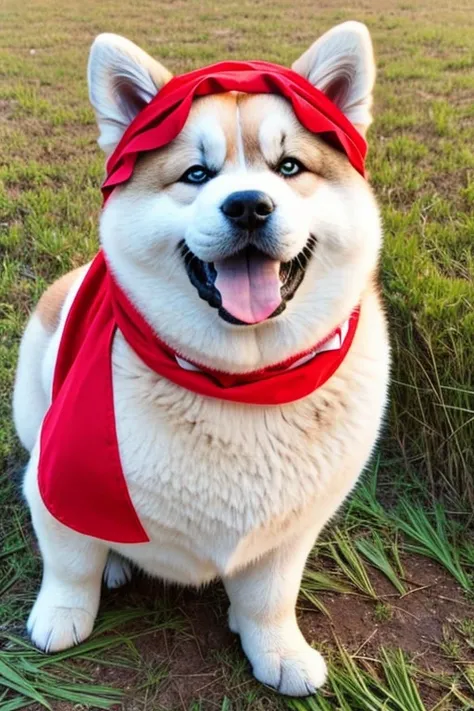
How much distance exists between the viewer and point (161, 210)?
1.81 meters

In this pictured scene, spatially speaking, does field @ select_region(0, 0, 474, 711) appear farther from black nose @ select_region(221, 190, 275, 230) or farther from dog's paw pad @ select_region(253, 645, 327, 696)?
black nose @ select_region(221, 190, 275, 230)

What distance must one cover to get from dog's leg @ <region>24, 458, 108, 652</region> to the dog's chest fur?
0.26 meters

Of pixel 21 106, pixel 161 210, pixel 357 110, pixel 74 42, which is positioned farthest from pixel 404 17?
pixel 161 210

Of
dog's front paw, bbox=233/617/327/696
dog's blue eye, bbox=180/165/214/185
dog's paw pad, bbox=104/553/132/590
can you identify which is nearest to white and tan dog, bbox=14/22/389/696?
dog's blue eye, bbox=180/165/214/185

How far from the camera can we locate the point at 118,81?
1.88 meters

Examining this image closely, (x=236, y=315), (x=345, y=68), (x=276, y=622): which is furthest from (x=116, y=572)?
(x=345, y=68)

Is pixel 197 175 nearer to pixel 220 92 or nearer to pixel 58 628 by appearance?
pixel 220 92

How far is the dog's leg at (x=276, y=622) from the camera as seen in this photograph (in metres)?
2.18

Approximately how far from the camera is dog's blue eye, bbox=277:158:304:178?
1.85m

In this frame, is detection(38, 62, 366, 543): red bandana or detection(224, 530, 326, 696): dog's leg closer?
detection(38, 62, 366, 543): red bandana

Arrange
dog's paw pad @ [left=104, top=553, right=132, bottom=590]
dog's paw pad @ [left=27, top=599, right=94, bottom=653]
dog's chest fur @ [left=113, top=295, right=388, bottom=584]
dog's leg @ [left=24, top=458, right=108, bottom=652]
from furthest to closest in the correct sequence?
1. dog's paw pad @ [left=104, top=553, right=132, bottom=590]
2. dog's paw pad @ [left=27, top=599, right=94, bottom=653]
3. dog's leg @ [left=24, top=458, right=108, bottom=652]
4. dog's chest fur @ [left=113, top=295, right=388, bottom=584]

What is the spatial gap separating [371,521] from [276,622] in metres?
0.71

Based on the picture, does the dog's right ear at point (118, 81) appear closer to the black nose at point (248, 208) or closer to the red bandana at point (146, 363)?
the red bandana at point (146, 363)

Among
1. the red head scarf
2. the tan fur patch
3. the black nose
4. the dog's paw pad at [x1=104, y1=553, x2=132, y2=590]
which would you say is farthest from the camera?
the tan fur patch
